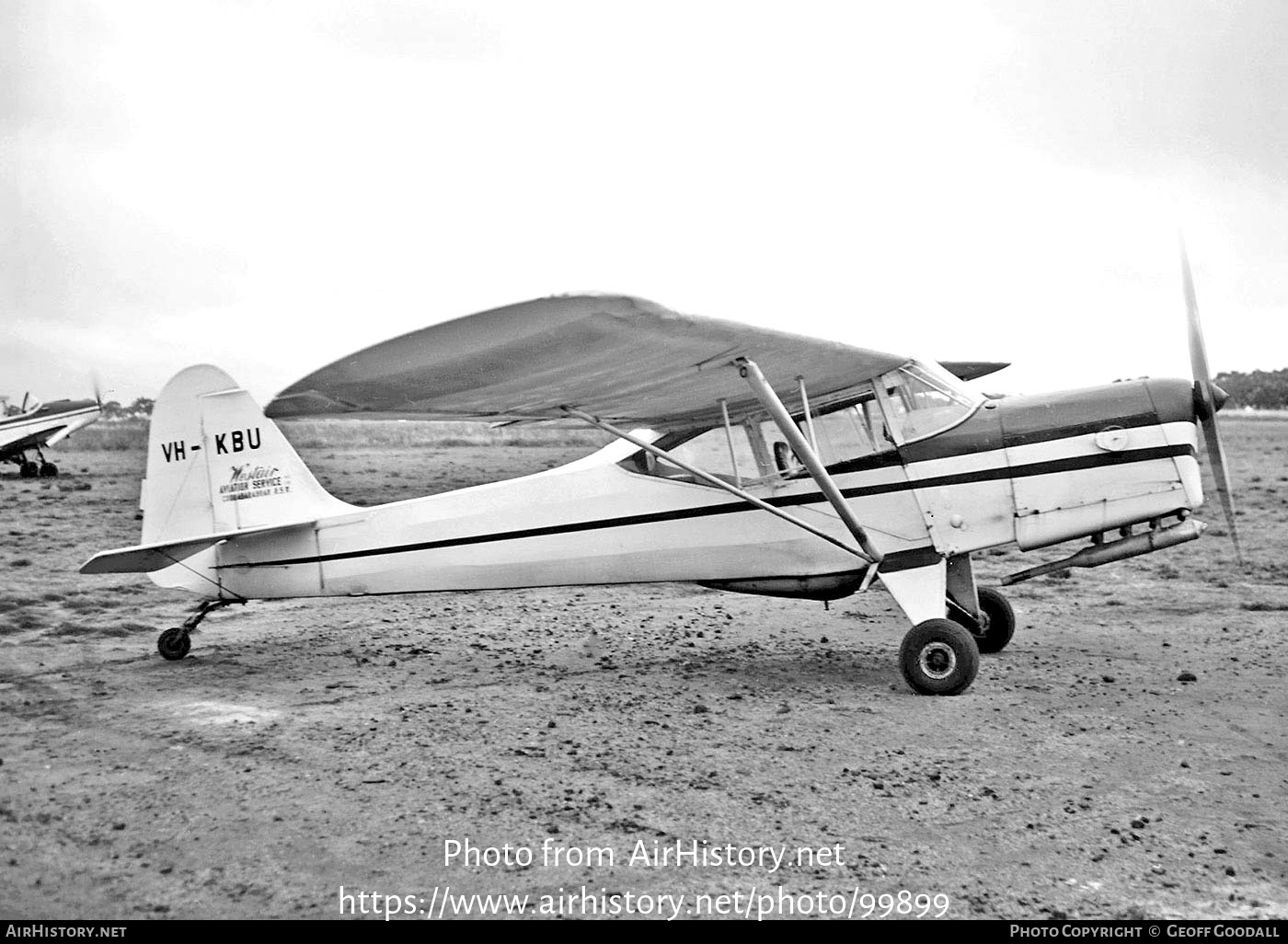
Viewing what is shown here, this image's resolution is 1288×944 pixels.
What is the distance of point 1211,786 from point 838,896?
7.52 ft

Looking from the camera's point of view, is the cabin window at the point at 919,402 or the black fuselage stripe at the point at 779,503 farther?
the cabin window at the point at 919,402

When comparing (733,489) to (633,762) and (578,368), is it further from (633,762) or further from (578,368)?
(633,762)

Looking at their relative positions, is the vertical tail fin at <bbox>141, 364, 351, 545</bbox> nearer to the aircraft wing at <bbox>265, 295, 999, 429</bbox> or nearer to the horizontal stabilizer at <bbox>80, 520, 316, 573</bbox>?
the horizontal stabilizer at <bbox>80, 520, 316, 573</bbox>

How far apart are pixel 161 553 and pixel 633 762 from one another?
425cm

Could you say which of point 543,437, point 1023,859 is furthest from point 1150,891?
point 543,437

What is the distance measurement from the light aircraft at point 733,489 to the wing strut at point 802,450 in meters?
0.02

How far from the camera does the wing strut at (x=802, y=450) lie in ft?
18.9

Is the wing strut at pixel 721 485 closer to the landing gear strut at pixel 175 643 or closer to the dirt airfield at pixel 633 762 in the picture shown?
the dirt airfield at pixel 633 762

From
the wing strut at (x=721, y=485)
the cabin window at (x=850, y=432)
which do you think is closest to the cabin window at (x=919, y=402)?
the cabin window at (x=850, y=432)

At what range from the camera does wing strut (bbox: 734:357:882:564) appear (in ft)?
18.9

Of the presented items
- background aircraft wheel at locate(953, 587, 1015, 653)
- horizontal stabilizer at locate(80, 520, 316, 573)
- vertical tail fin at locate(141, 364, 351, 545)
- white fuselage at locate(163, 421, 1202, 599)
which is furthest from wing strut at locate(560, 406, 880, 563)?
horizontal stabilizer at locate(80, 520, 316, 573)

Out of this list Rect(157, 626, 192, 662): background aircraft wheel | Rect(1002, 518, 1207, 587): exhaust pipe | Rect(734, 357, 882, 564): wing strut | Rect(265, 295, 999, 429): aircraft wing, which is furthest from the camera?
Rect(157, 626, 192, 662): background aircraft wheel

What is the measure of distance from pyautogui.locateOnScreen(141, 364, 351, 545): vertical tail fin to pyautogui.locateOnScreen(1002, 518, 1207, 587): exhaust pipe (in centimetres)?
535

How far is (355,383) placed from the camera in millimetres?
4668
